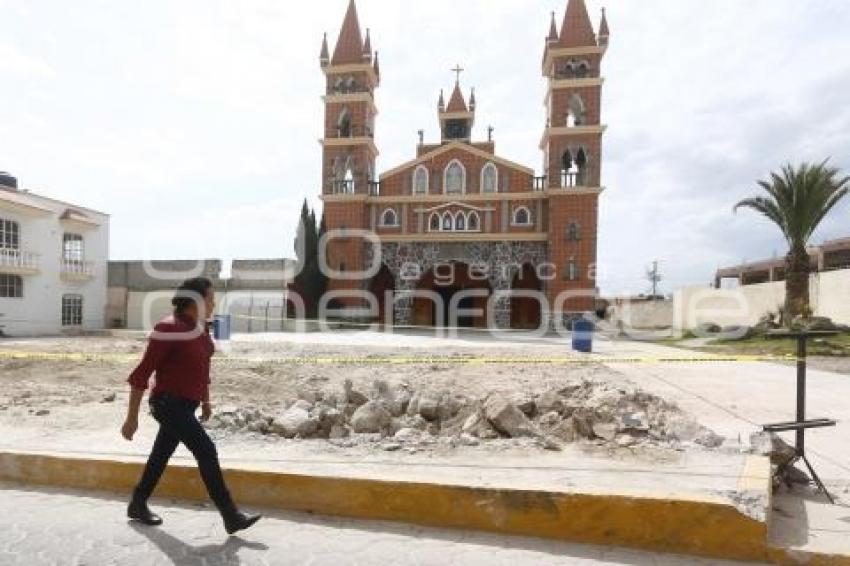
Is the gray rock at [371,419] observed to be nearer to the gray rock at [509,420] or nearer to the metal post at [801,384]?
Result: the gray rock at [509,420]

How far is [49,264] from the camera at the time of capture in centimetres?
2716

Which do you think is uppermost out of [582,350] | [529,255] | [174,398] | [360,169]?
[360,169]

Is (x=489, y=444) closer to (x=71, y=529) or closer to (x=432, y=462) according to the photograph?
(x=432, y=462)

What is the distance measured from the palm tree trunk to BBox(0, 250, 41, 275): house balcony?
34.1 m

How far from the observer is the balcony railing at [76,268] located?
2819cm

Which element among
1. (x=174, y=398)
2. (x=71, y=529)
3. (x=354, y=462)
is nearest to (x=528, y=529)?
(x=354, y=462)

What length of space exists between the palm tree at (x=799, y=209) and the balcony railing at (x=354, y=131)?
68.8 ft

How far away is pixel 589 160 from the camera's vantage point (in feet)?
96.8

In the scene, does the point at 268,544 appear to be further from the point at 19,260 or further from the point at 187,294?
the point at 19,260

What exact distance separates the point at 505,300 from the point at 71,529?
90.8 feet

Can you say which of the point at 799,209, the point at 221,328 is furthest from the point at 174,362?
the point at 799,209

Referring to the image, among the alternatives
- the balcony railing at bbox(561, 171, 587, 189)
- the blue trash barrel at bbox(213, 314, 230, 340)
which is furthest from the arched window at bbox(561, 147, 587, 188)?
the blue trash barrel at bbox(213, 314, 230, 340)

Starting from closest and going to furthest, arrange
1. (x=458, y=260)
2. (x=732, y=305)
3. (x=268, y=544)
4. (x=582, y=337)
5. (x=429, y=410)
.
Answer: (x=268, y=544)
(x=429, y=410)
(x=582, y=337)
(x=732, y=305)
(x=458, y=260)

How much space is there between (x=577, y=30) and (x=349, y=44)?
13692 millimetres
